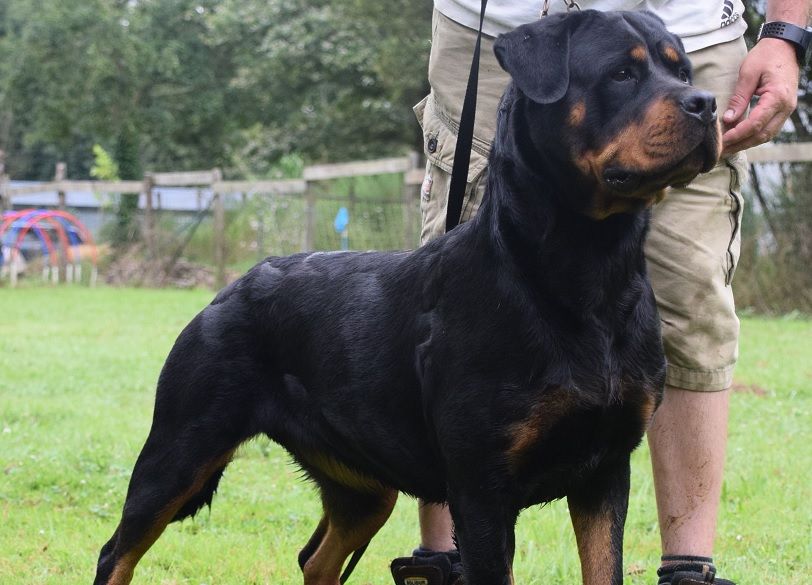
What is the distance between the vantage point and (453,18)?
3.54m

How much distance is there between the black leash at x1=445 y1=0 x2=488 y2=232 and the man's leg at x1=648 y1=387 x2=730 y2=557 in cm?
90

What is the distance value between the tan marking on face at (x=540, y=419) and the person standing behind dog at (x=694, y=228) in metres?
0.88

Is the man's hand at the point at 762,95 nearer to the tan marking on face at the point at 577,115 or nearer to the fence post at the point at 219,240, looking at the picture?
the tan marking on face at the point at 577,115

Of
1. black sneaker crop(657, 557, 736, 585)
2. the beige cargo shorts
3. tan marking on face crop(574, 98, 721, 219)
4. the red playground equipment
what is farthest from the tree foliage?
tan marking on face crop(574, 98, 721, 219)

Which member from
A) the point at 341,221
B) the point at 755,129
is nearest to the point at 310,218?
the point at 341,221

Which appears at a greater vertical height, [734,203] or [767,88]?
[767,88]

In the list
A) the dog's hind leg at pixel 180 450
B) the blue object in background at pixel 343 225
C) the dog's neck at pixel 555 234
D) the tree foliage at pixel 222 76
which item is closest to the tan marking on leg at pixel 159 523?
the dog's hind leg at pixel 180 450

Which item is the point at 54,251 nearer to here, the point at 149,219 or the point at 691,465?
the point at 149,219

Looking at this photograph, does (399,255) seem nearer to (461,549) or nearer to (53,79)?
(461,549)

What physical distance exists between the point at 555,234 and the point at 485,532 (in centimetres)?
78

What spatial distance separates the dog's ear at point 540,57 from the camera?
8.96 feet

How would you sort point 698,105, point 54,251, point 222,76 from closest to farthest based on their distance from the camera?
point 698,105, point 54,251, point 222,76

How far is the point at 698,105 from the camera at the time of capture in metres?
2.61

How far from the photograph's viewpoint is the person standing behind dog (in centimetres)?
329
